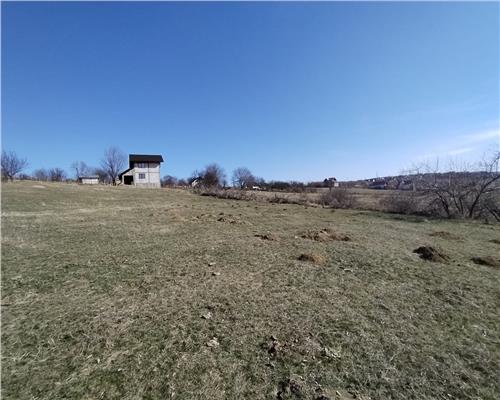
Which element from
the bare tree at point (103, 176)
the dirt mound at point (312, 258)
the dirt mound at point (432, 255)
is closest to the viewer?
the dirt mound at point (312, 258)

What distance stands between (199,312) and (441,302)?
3982mm

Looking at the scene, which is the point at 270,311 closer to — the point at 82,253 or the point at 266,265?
the point at 266,265

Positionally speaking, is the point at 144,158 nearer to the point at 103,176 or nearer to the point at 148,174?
the point at 148,174

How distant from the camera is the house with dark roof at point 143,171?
158ft

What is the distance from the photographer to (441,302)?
13.6 ft

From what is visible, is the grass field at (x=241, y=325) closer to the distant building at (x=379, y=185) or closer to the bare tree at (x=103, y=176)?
the distant building at (x=379, y=185)

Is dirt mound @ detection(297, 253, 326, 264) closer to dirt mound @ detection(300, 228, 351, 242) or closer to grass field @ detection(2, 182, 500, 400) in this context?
grass field @ detection(2, 182, 500, 400)

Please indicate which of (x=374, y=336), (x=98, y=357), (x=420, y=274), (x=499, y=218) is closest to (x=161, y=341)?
(x=98, y=357)

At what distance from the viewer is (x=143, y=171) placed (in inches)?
1911

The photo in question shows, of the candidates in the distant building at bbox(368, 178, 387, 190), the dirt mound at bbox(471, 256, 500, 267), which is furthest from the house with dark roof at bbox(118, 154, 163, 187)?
the dirt mound at bbox(471, 256, 500, 267)

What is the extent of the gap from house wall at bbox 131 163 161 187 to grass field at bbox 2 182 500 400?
44.8 m

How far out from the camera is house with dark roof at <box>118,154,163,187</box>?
48.0 metres

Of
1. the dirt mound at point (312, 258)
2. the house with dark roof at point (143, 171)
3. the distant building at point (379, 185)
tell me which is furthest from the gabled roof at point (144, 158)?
the dirt mound at point (312, 258)

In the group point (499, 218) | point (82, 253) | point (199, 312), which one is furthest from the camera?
point (499, 218)
